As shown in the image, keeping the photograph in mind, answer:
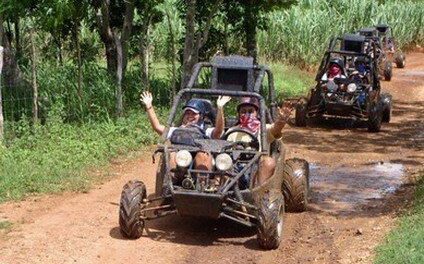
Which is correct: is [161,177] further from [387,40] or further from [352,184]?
[387,40]

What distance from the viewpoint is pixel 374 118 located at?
14.6 metres

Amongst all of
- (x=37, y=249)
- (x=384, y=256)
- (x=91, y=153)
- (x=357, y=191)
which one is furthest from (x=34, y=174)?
(x=384, y=256)

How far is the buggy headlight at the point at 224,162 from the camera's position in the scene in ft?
25.0

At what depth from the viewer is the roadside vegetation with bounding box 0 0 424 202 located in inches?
422

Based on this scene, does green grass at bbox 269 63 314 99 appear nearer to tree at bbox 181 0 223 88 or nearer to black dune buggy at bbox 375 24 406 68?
black dune buggy at bbox 375 24 406 68

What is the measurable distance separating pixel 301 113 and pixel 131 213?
26.1 feet

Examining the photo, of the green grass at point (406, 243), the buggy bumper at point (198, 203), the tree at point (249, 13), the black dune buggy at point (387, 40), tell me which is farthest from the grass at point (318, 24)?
the buggy bumper at point (198, 203)

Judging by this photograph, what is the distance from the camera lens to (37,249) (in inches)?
294

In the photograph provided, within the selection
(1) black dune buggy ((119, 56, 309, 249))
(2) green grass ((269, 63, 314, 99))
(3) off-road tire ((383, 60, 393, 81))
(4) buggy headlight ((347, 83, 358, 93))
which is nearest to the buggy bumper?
(1) black dune buggy ((119, 56, 309, 249))

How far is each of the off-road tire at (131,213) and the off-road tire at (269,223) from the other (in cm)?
115

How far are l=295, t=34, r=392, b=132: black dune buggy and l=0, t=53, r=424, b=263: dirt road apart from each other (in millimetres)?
2550

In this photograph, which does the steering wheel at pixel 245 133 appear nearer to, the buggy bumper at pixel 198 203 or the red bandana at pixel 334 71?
the buggy bumper at pixel 198 203

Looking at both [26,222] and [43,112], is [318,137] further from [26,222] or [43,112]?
[26,222]

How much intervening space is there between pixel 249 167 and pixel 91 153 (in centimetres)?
417
